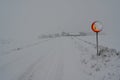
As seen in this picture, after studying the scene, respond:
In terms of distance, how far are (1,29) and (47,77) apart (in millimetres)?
103798

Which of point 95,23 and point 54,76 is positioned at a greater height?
point 95,23

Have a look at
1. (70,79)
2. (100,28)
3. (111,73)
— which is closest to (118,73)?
(111,73)

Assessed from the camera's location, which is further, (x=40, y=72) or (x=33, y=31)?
(x=33, y=31)

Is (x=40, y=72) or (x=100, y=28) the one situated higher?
(x=100, y=28)

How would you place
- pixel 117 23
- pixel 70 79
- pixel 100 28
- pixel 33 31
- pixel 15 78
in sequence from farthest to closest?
pixel 33 31 → pixel 117 23 → pixel 100 28 → pixel 15 78 → pixel 70 79

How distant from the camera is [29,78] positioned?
19.2 ft

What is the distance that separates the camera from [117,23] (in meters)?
65.1

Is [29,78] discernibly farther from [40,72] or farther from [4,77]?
[4,77]

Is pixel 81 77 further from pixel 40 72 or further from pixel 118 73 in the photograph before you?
pixel 40 72

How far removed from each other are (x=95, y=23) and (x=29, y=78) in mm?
6258

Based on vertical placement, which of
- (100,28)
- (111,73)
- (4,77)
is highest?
(100,28)

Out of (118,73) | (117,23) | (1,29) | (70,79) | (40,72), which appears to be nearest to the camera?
(118,73)

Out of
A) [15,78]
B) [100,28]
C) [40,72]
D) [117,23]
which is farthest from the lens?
[117,23]

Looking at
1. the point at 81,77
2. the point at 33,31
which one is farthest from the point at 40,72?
the point at 33,31
